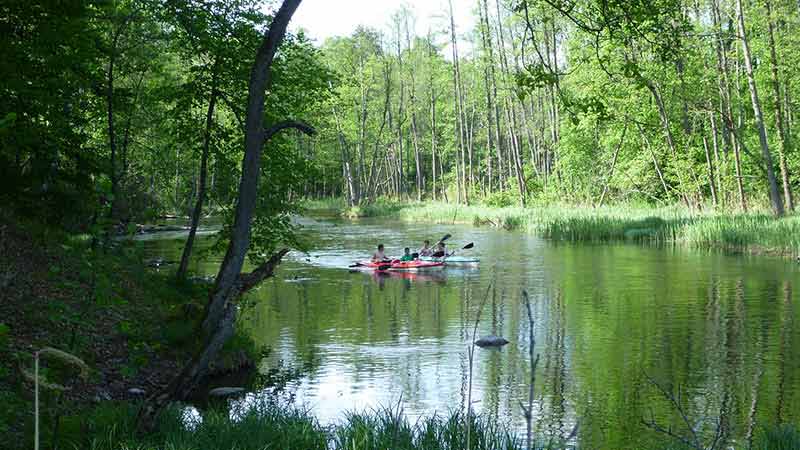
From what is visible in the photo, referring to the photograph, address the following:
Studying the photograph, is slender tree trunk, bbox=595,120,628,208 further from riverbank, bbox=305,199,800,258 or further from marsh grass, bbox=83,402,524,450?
marsh grass, bbox=83,402,524,450

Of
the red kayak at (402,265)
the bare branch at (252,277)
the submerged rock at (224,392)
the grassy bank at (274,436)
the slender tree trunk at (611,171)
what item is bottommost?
the submerged rock at (224,392)

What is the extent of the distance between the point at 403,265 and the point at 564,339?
34.2 ft

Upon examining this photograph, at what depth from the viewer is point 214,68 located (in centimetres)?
1362

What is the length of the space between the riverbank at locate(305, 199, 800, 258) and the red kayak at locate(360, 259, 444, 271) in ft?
27.5

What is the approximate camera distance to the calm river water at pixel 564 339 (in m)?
9.73

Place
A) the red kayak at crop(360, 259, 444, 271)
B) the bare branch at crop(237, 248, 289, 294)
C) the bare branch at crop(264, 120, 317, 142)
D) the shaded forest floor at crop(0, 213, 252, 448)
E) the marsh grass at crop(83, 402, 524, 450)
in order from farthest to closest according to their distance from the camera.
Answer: the red kayak at crop(360, 259, 444, 271), the bare branch at crop(264, 120, 317, 142), the bare branch at crop(237, 248, 289, 294), the shaded forest floor at crop(0, 213, 252, 448), the marsh grass at crop(83, 402, 524, 450)

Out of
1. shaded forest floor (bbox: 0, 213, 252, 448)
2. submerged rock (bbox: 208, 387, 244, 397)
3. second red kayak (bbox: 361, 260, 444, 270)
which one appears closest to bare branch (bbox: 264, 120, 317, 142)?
shaded forest floor (bbox: 0, 213, 252, 448)

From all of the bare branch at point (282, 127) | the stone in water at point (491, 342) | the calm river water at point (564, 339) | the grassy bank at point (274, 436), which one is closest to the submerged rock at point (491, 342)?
the stone in water at point (491, 342)

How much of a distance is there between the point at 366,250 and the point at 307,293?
9641 millimetres

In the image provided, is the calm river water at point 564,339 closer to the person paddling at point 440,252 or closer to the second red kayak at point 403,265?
the second red kayak at point 403,265

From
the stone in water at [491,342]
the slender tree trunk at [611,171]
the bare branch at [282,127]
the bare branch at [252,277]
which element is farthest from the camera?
the slender tree trunk at [611,171]

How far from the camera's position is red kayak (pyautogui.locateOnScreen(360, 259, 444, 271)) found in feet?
77.2

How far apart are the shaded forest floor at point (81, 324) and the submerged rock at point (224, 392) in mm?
571

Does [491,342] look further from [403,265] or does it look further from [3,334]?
[403,265]
